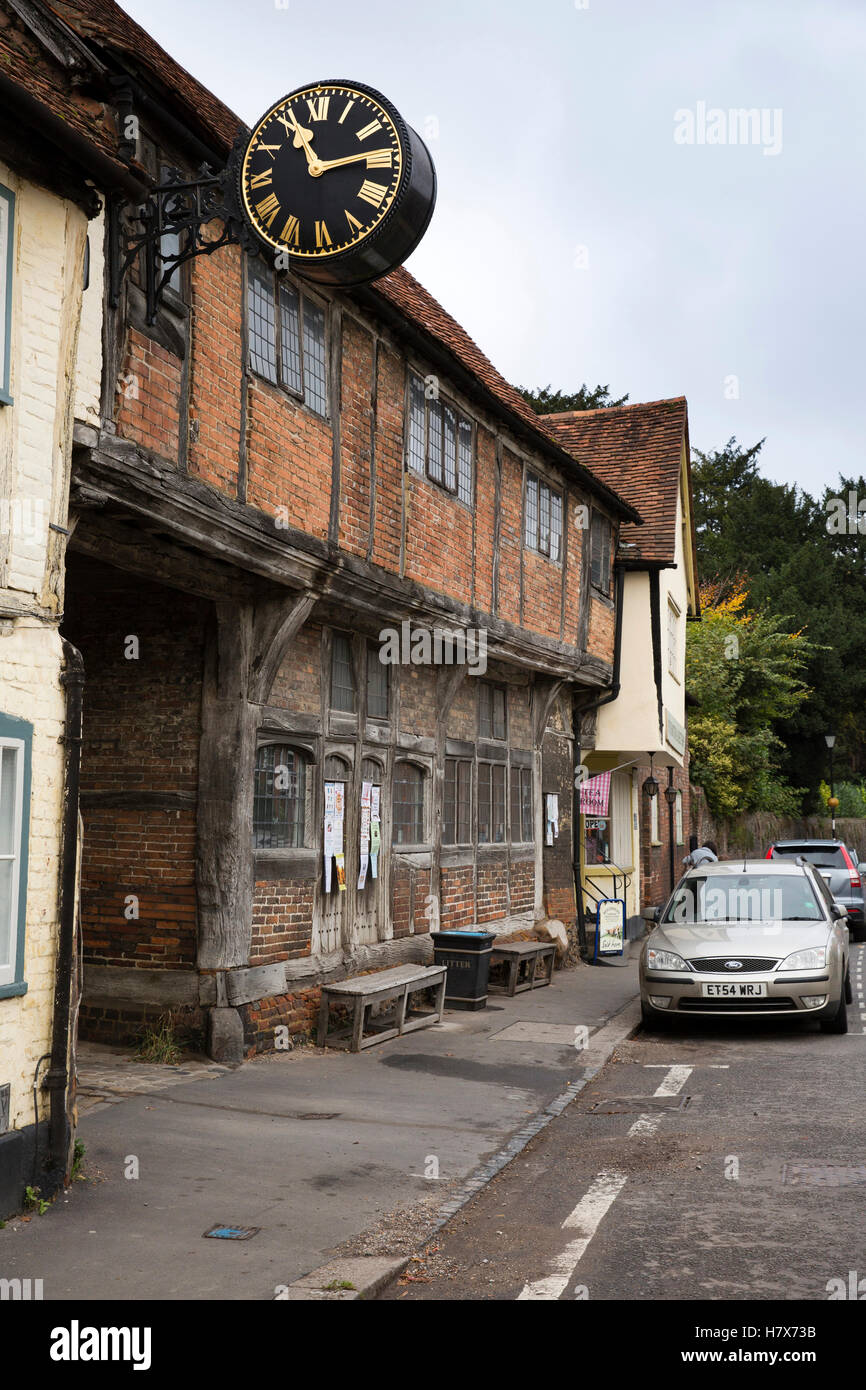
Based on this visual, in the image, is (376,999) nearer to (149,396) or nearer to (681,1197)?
(681,1197)

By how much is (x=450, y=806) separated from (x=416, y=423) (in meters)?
4.53

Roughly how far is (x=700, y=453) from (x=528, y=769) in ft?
147

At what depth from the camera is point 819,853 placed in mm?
22969

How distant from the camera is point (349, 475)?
422 inches

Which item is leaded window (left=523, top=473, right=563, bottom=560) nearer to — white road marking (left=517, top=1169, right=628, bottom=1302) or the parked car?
the parked car

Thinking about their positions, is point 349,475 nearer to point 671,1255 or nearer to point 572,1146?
point 572,1146

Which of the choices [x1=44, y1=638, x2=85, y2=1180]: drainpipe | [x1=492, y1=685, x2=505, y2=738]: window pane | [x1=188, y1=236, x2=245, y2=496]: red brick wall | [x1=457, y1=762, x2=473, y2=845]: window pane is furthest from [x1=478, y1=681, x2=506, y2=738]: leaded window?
[x1=44, y1=638, x2=85, y2=1180]: drainpipe

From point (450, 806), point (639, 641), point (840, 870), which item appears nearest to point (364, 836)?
point (450, 806)

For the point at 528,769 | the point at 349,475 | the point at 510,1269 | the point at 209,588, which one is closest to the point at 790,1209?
the point at 510,1269

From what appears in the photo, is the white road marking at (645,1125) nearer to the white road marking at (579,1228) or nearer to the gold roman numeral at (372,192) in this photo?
the white road marking at (579,1228)

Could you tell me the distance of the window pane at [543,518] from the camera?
1606cm

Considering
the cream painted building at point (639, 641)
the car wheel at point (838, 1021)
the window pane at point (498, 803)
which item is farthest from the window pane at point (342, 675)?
the cream painted building at point (639, 641)

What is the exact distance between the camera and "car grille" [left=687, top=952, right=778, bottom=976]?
11.1m

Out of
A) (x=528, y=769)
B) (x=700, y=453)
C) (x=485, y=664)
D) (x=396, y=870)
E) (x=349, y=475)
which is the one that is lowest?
(x=396, y=870)
